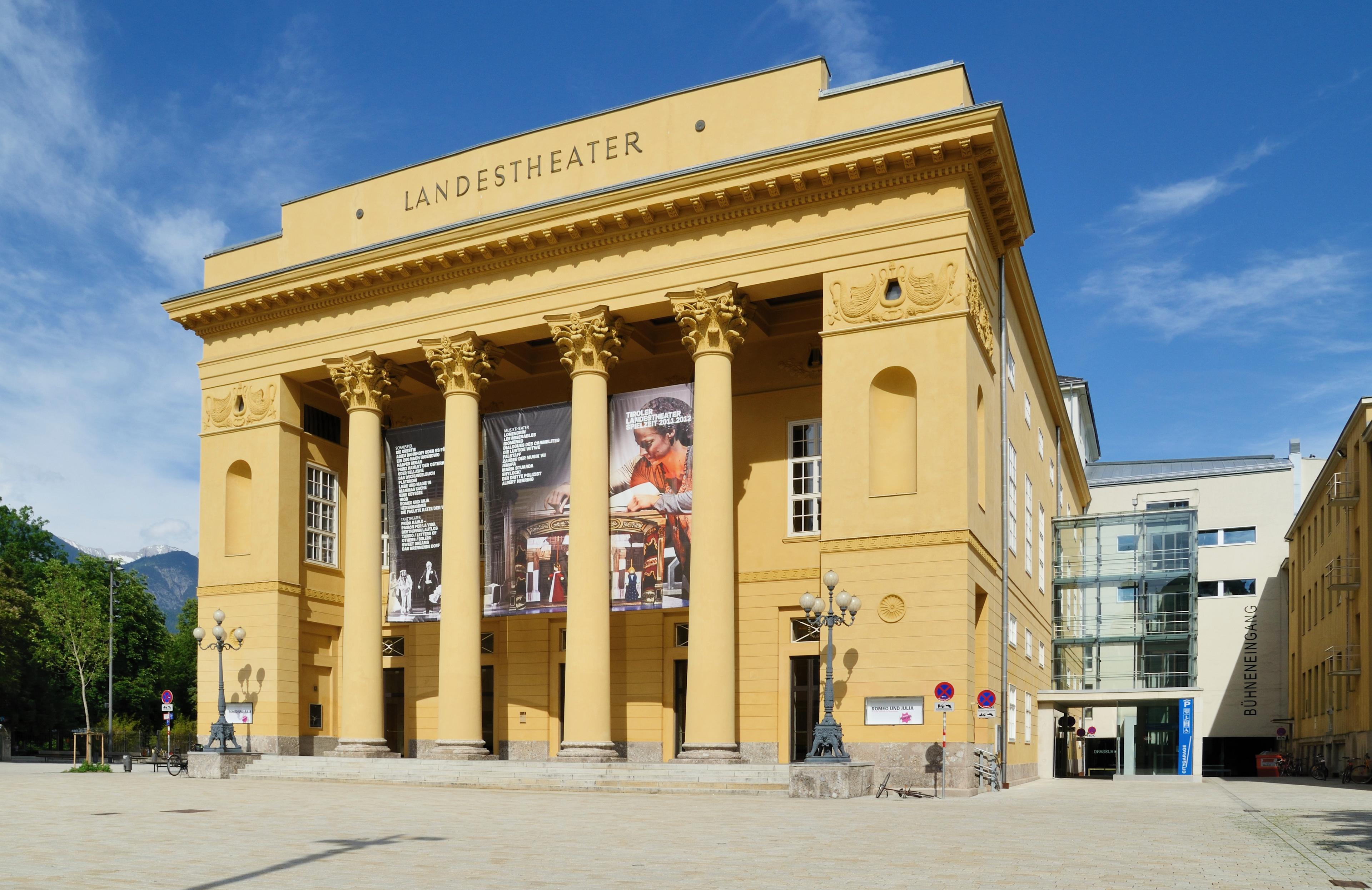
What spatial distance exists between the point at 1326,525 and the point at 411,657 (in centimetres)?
3978

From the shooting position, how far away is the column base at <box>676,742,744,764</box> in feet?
92.3

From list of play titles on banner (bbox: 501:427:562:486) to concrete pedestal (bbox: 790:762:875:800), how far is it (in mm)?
12329

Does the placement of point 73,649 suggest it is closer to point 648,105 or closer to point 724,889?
point 648,105

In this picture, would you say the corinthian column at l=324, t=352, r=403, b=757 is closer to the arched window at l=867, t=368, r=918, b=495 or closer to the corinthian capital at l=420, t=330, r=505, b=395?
the corinthian capital at l=420, t=330, r=505, b=395

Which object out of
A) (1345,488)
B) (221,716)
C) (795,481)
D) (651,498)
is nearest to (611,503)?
(651,498)

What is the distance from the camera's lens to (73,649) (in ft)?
222

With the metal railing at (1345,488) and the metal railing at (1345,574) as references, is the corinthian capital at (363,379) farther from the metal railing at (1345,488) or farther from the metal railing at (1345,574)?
the metal railing at (1345,488)

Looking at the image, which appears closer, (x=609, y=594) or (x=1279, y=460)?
(x=609, y=594)

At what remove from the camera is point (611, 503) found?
1248 inches

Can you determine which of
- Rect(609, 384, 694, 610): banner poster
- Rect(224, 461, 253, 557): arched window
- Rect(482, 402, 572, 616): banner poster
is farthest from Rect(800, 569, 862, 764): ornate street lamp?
Rect(224, 461, 253, 557): arched window

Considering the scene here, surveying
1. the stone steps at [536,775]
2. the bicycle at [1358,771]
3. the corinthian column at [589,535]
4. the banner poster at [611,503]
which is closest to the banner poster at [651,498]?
the banner poster at [611,503]

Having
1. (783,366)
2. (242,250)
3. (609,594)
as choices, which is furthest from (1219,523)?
(242,250)

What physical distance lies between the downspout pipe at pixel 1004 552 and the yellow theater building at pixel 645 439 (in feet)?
0.67

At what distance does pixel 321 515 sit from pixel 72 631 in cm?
3762
